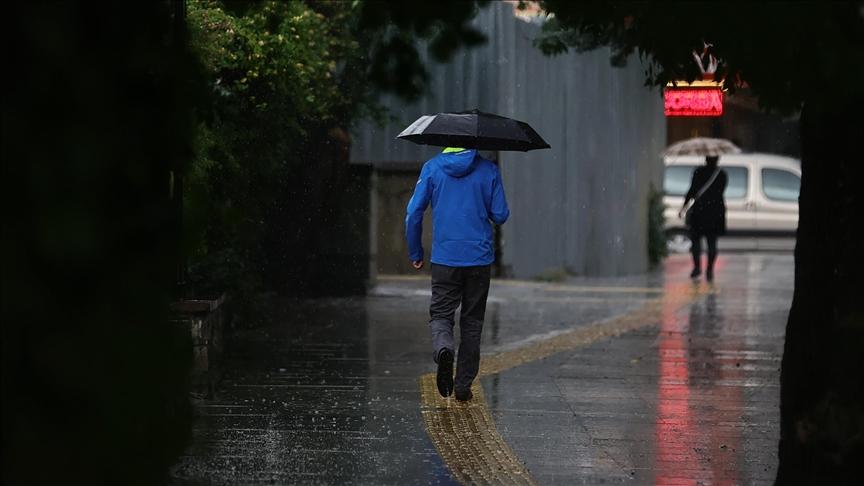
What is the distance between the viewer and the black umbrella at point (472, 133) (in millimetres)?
8359

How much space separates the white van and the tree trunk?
19863 mm

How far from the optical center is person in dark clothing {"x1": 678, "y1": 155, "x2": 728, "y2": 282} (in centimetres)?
1792

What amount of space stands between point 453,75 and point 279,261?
370 cm

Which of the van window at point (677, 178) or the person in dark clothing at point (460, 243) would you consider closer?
the person in dark clothing at point (460, 243)

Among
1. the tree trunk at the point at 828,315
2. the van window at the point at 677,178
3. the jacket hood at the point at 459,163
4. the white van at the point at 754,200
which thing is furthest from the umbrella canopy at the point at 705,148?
the tree trunk at the point at 828,315

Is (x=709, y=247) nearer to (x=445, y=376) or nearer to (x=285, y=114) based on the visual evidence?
(x=285, y=114)

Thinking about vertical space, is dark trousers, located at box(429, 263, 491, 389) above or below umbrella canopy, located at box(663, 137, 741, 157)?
below

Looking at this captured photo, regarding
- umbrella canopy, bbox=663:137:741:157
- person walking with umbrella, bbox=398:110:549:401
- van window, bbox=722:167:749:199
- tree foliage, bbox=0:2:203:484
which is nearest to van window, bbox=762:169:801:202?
van window, bbox=722:167:749:199

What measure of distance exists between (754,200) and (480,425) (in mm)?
18457

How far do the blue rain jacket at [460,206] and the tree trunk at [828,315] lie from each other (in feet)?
10.5

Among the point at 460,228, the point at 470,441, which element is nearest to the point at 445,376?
the point at 460,228

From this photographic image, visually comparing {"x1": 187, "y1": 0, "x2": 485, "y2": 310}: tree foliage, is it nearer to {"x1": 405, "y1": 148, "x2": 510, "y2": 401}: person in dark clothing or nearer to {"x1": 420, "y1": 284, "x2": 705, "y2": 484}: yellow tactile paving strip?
{"x1": 405, "y1": 148, "x2": 510, "y2": 401}: person in dark clothing

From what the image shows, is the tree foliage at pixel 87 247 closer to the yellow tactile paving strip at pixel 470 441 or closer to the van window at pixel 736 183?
the yellow tactile paving strip at pixel 470 441

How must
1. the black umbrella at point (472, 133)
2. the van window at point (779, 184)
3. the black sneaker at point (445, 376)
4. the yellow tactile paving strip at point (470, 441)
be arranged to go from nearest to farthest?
the yellow tactile paving strip at point (470, 441) → the black sneaker at point (445, 376) → the black umbrella at point (472, 133) → the van window at point (779, 184)
